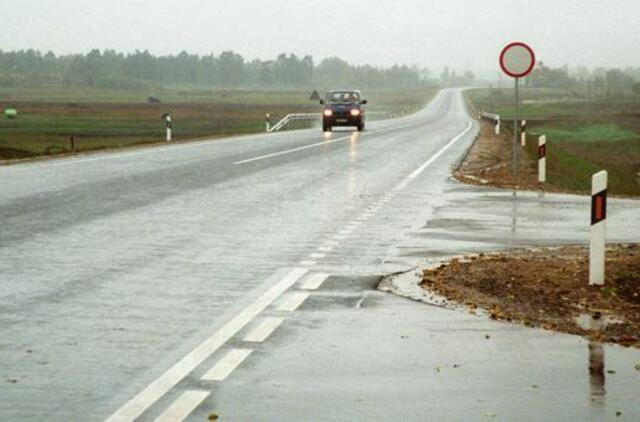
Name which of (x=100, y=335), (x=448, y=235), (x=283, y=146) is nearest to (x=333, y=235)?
(x=448, y=235)

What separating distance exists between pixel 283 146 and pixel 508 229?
74.4 ft

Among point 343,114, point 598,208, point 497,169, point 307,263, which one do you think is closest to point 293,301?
point 307,263

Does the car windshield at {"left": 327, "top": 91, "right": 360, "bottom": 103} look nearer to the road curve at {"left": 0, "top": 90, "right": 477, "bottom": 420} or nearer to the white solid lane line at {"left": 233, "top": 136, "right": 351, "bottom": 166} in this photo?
the white solid lane line at {"left": 233, "top": 136, "right": 351, "bottom": 166}

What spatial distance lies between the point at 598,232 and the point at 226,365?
444 cm

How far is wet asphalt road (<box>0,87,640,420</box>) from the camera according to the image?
6.08 metres

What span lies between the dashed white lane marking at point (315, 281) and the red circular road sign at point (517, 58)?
1335 cm

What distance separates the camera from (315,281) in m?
10.1

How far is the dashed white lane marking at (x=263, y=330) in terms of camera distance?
296 inches

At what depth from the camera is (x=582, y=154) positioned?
62.0 meters

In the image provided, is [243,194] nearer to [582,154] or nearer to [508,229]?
[508,229]

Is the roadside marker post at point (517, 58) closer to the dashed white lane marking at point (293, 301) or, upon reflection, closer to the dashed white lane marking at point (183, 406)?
the dashed white lane marking at point (293, 301)

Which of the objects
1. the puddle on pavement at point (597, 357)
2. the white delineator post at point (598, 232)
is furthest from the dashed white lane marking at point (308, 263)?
the puddle on pavement at point (597, 357)

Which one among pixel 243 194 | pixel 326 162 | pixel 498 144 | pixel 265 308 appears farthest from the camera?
pixel 498 144

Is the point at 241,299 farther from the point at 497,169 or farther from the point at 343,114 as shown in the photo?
the point at 343,114
